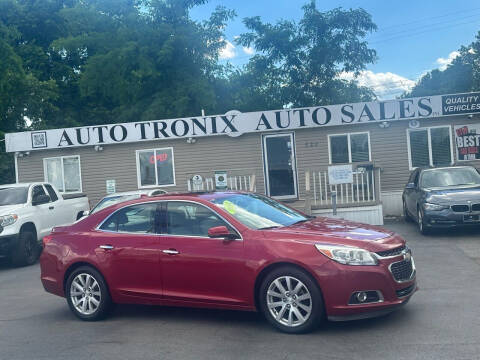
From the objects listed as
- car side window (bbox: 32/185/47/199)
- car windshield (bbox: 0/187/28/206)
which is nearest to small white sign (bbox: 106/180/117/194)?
car side window (bbox: 32/185/47/199)

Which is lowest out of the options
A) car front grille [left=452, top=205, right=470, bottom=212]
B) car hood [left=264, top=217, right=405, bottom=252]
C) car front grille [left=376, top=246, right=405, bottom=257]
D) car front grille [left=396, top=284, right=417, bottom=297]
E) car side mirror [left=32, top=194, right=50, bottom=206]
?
car front grille [left=396, top=284, right=417, bottom=297]

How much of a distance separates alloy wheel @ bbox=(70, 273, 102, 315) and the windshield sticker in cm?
186

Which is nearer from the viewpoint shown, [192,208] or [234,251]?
[234,251]

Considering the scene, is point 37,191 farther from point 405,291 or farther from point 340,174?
point 405,291

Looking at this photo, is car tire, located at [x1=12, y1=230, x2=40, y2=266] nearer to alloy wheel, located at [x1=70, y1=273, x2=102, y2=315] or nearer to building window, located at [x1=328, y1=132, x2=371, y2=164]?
alloy wheel, located at [x1=70, y1=273, x2=102, y2=315]

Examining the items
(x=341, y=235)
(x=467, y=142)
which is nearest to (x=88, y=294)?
(x=341, y=235)

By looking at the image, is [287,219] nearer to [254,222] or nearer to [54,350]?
[254,222]

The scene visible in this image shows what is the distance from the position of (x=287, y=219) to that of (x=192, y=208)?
1154 mm

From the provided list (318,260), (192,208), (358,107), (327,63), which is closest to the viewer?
(318,260)

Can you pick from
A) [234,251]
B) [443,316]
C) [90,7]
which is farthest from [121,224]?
[90,7]

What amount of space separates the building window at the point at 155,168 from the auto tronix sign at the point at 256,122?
0.59 meters

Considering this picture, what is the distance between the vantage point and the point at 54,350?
5902 mm

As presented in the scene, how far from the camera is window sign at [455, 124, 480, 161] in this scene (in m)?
17.2

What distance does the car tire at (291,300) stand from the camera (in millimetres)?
5805
